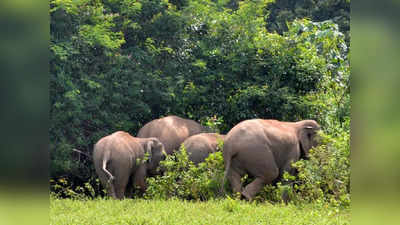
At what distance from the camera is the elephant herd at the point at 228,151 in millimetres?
8633

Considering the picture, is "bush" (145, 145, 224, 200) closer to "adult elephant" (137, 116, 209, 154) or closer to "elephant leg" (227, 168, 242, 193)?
"elephant leg" (227, 168, 242, 193)

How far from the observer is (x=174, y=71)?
11602 millimetres

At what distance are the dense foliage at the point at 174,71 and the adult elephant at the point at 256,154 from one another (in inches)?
67.4

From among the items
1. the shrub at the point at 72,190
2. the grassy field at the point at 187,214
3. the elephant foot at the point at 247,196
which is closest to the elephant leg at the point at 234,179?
the elephant foot at the point at 247,196

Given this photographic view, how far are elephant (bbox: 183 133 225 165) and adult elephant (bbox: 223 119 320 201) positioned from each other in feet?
1.72

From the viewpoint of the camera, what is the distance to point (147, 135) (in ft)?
34.4

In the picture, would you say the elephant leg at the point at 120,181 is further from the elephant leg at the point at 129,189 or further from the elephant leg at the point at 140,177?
the elephant leg at the point at 129,189

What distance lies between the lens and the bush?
27.8 feet

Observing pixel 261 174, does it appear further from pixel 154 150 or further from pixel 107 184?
pixel 107 184

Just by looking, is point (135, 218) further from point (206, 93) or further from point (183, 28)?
point (183, 28)

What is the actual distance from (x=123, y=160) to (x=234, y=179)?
6.27 ft

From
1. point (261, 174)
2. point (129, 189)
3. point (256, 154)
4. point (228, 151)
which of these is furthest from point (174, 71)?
point (261, 174)

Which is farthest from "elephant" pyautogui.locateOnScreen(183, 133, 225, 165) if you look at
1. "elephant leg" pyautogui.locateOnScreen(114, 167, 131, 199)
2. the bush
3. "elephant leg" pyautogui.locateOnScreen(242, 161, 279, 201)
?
"elephant leg" pyautogui.locateOnScreen(114, 167, 131, 199)
